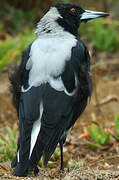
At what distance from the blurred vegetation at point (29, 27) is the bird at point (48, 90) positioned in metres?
2.59

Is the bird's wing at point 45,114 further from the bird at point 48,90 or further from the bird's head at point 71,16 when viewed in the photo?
the bird's head at point 71,16

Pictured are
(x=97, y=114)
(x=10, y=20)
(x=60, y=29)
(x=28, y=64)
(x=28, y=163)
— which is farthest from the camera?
(x=10, y=20)

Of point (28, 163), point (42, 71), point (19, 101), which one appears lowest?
point (28, 163)

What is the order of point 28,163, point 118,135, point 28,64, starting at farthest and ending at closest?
point 118,135, point 28,64, point 28,163

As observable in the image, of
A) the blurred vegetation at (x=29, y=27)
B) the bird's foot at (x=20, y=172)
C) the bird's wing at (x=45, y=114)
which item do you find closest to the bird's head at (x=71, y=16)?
the bird's wing at (x=45, y=114)

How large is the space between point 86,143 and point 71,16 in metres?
1.41

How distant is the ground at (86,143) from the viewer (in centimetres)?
338

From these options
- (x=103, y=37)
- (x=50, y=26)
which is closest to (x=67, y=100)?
(x=50, y=26)

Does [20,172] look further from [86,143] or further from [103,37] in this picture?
[103,37]

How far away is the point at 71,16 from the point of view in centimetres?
399

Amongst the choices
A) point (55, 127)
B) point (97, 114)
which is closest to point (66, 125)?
point (55, 127)

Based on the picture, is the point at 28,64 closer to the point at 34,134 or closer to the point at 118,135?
the point at 34,134

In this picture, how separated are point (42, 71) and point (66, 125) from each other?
1.45ft

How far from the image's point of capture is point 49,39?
369cm
